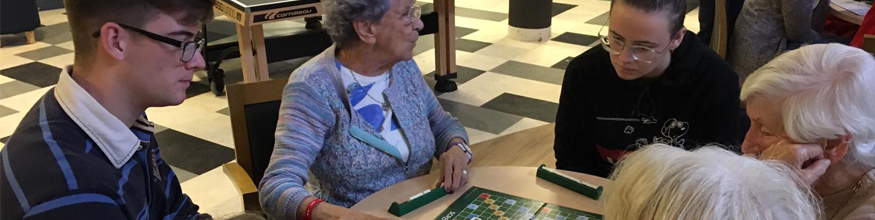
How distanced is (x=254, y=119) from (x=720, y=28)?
280 cm

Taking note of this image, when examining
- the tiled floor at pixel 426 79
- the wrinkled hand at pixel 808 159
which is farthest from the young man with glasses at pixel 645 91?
the tiled floor at pixel 426 79

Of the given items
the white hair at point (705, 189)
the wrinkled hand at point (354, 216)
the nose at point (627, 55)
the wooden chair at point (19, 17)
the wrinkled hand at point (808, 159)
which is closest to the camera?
the white hair at point (705, 189)

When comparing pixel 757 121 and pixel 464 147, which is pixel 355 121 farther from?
pixel 757 121

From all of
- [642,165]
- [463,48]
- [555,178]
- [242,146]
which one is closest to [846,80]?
[642,165]

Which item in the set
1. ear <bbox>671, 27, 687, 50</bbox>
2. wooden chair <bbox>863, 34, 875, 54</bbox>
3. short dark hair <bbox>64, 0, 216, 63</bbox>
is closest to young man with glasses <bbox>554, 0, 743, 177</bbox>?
ear <bbox>671, 27, 687, 50</bbox>

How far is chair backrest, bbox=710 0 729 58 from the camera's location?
151 inches

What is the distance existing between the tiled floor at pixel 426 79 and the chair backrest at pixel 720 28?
3.51 ft

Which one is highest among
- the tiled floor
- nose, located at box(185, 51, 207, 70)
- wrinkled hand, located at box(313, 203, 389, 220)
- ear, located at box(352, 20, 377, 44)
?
nose, located at box(185, 51, 207, 70)

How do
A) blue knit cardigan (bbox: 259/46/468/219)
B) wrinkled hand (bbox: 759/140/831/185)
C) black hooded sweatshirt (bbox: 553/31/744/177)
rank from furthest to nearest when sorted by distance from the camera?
black hooded sweatshirt (bbox: 553/31/744/177) → blue knit cardigan (bbox: 259/46/468/219) → wrinkled hand (bbox: 759/140/831/185)

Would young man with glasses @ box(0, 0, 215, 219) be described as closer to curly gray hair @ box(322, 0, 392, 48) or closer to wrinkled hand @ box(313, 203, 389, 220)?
wrinkled hand @ box(313, 203, 389, 220)

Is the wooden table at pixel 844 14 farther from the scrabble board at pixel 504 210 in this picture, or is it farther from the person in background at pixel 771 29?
the scrabble board at pixel 504 210

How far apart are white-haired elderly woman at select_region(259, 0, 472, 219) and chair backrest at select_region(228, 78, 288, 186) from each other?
221 millimetres

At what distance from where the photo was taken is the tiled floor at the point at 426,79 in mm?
3875

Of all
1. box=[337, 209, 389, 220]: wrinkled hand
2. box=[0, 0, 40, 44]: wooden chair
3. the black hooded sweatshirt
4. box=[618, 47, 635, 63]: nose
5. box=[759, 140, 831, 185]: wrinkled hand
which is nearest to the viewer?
box=[759, 140, 831, 185]: wrinkled hand
